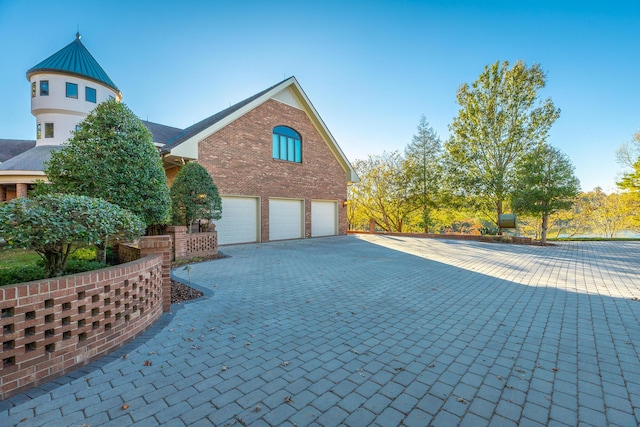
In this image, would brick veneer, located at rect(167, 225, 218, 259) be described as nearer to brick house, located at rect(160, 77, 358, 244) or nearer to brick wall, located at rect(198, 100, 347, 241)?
brick house, located at rect(160, 77, 358, 244)

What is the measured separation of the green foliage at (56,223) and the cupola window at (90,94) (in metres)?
20.9

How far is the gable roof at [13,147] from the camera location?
19516 mm

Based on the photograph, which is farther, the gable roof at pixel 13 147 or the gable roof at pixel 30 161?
the gable roof at pixel 13 147

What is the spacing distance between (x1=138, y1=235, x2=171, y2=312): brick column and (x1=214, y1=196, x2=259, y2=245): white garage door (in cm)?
798

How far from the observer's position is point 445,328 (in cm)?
353

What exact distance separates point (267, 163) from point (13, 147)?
22010 mm

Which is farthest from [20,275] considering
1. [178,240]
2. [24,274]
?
[178,240]

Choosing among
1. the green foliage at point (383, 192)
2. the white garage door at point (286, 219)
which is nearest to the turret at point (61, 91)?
the white garage door at point (286, 219)

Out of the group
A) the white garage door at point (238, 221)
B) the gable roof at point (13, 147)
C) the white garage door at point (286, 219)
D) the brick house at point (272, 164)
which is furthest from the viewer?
the gable roof at point (13, 147)

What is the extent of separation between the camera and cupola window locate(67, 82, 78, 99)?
17344mm

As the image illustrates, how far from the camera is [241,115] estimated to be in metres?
12.7

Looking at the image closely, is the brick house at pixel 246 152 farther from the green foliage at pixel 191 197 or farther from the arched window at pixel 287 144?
the green foliage at pixel 191 197

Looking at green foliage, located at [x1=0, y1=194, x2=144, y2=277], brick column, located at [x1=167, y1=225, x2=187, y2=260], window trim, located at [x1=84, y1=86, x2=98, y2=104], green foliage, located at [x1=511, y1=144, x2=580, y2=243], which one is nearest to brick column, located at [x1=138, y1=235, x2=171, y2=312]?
green foliage, located at [x1=0, y1=194, x2=144, y2=277]

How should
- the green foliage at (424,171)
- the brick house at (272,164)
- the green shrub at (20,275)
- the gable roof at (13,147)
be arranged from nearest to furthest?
the green shrub at (20,275) → the brick house at (272,164) → the green foliage at (424,171) → the gable roof at (13,147)
